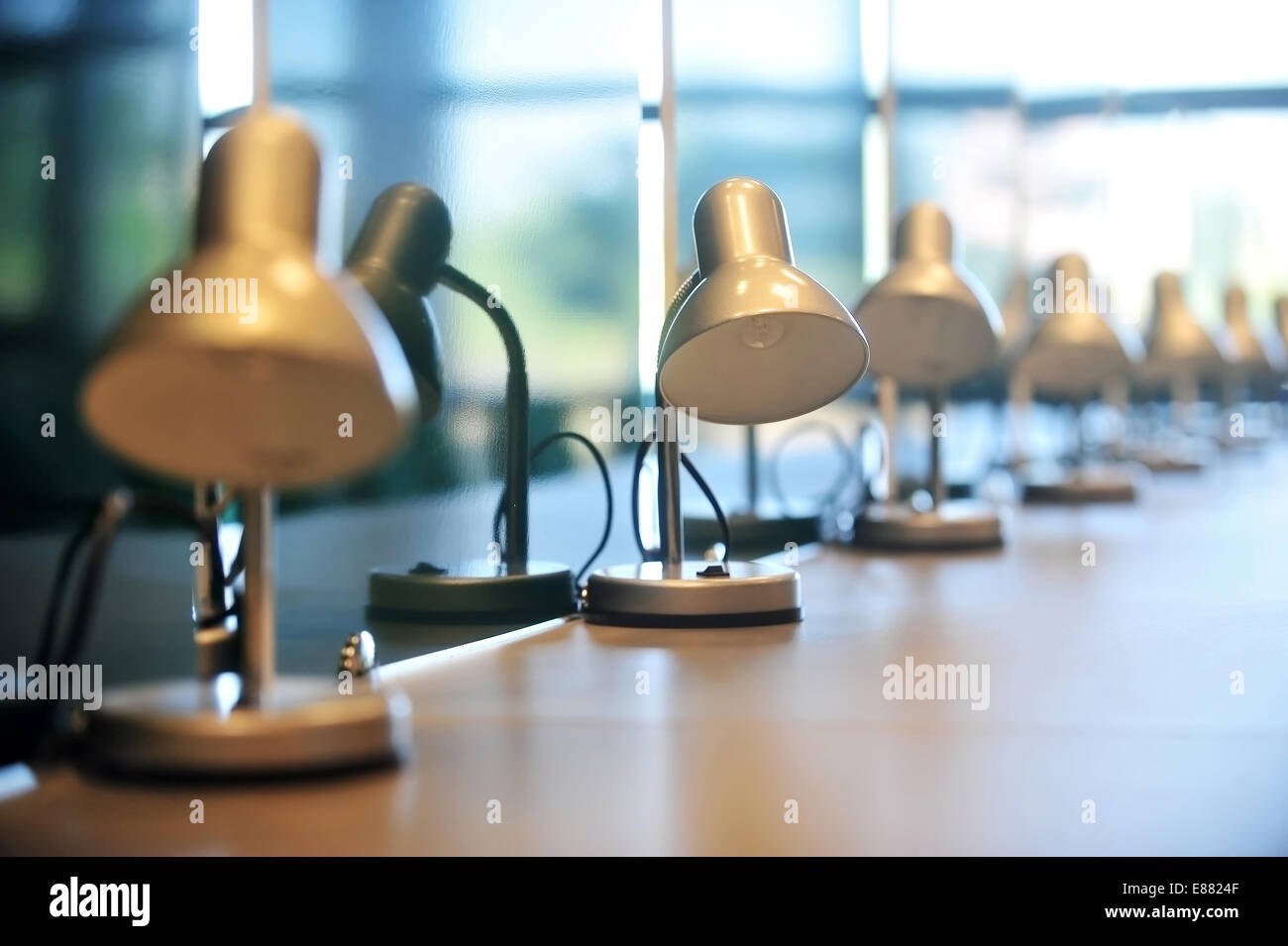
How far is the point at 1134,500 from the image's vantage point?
3031 millimetres

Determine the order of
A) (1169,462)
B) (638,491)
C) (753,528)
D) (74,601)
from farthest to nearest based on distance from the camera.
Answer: (1169,462), (753,528), (638,491), (74,601)

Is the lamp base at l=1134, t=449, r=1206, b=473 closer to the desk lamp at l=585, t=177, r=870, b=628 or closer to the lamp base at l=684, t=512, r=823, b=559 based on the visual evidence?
the lamp base at l=684, t=512, r=823, b=559

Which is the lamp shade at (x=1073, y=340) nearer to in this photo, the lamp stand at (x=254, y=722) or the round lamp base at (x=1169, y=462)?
the round lamp base at (x=1169, y=462)

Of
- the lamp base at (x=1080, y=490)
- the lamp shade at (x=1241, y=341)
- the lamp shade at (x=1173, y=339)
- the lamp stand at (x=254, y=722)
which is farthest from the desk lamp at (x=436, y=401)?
the lamp shade at (x=1241, y=341)

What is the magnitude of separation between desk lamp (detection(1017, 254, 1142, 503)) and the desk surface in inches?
49.6

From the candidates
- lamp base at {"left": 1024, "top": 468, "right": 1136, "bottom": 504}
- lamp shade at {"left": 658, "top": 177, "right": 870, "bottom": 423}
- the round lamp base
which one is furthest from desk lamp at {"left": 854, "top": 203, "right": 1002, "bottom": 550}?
the round lamp base

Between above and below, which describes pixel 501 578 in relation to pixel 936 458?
below

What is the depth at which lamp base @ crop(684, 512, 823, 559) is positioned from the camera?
76.3 inches

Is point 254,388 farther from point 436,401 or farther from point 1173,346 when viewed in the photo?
point 1173,346

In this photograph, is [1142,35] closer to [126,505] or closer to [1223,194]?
[1223,194]

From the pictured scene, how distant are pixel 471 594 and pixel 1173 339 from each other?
2.94 meters

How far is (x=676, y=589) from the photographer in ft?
4.42

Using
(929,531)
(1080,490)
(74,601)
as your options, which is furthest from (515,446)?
(1080,490)

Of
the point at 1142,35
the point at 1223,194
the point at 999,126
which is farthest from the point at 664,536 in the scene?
the point at 1223,194
